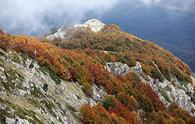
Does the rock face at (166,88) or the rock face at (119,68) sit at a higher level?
the rock face at (119,68)

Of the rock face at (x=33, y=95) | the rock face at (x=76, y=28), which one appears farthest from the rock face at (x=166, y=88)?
the rock face at (x=76, y=28)

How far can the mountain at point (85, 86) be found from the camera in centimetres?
5450

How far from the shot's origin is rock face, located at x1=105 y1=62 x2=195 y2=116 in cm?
10919

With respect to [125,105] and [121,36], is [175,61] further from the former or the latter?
[125,105]

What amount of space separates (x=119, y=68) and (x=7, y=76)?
2247 inches

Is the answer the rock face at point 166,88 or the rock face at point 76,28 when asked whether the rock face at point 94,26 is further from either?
the rock face at point 166,88

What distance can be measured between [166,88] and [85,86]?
46414 millimetres

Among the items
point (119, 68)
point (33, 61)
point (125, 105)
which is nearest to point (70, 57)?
point (125, 105)

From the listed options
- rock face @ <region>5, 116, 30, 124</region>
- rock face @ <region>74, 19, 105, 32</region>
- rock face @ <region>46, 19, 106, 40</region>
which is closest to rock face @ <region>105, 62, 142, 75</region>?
rock face @ <region>46, 19, 106, 40</region>

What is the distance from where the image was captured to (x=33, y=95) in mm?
56250

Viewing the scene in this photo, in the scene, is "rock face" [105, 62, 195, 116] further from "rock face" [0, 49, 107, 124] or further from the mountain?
"rock face" [0, 49, 107, 124]

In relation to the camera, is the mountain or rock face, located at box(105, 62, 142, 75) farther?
rock face, located at box(105, 62, 142, 75)

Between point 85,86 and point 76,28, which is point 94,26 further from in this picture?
point 85,86

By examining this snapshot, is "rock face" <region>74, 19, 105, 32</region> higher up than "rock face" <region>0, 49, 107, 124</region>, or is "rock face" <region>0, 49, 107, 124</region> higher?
"rock face" <region>0, 49, 107, 124</region>
